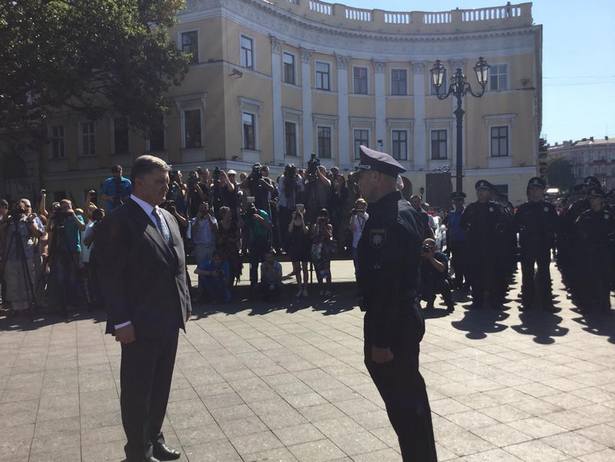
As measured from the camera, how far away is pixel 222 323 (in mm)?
8742

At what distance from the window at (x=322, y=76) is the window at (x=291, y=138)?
325 cm

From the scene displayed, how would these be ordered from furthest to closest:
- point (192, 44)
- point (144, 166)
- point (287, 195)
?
point (192, 44), point (287, 195), point (144, 166)

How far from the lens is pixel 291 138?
108 feet

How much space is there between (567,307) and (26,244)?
32.3 ft

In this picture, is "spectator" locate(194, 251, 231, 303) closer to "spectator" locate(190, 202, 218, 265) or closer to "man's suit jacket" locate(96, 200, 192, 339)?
"spectator" locate(190, 202, 218, 265)

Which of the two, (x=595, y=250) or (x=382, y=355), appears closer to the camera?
(x=382, y=355)

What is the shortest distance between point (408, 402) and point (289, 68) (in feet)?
103

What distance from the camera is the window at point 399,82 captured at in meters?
35.9

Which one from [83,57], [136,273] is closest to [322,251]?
[136,273]

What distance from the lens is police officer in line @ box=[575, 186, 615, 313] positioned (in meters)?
9.15

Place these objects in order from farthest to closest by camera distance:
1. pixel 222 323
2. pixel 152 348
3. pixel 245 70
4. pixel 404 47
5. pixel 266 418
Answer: pixel 404 47 < pixel 245 70 < pixel 222 323 < pixel 266 418 < pixel 152 348

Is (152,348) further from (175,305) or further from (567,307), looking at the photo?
(567,307)

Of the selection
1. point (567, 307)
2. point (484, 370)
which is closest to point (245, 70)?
point (567, 307)

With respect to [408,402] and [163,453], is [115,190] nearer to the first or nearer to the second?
[163,453]
